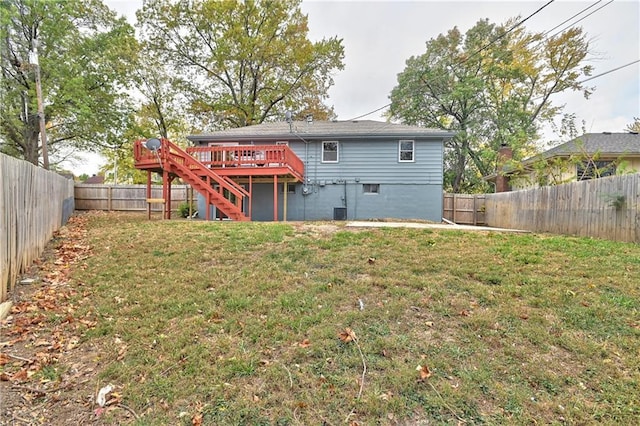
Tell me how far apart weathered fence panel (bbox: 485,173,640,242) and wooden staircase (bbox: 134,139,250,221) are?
959 cm

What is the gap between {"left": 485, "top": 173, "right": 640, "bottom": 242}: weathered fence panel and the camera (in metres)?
7.12

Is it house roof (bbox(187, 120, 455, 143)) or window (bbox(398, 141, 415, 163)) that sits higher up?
house roof (bbox(187, 120, 455, 143))

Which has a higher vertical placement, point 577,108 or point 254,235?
point 577,108

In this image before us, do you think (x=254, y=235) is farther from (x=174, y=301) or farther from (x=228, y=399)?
(x=228, y=399)

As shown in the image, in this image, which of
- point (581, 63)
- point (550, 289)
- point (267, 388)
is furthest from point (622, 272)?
point (581, 63)

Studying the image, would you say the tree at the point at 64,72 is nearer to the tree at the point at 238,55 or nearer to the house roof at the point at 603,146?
the tree at the point at 238,55

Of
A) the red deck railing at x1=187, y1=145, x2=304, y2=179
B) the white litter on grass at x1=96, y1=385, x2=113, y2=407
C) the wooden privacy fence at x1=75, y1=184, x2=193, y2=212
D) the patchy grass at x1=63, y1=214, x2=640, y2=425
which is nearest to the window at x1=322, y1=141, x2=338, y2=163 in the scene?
the red deck railing at x1=187, y1=145, x2=304, y2=179

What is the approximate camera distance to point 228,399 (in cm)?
238

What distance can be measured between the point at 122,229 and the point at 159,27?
1874 cm

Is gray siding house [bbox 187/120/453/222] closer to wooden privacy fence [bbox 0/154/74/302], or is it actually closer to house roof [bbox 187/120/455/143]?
house roof [bbox 187/120/455/143]

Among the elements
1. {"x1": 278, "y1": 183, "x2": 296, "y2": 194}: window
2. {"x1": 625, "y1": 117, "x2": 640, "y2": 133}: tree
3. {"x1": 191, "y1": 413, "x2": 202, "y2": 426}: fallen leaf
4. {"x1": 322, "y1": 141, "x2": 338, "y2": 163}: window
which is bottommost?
{"x1": 191, "y1": 413, "x2": 202, "y2": 426}: fallen leaf

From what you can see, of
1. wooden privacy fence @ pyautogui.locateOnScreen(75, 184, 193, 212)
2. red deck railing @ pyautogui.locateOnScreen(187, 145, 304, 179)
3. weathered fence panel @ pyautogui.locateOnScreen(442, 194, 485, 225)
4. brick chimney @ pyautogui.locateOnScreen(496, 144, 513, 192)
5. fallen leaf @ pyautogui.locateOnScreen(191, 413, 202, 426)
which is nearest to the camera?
fallen leaf @ pyautogui.locateOnScreen(191, 413, 202, 426)

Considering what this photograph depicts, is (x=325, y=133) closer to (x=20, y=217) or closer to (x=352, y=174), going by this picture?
(x=352, y=174)

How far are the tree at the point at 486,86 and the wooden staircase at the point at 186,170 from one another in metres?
16.2
